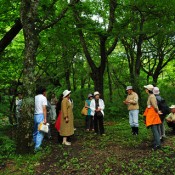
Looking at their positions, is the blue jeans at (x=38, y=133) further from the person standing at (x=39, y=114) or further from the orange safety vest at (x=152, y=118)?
the orange safety vest at (x=152, y=118)

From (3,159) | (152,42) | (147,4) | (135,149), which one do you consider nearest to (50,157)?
(3,159)

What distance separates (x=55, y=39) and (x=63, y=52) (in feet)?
7.86

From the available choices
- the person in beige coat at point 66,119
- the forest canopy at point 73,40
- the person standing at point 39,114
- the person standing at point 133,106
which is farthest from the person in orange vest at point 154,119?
the forest canopy at point 73,40

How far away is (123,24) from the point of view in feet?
43.6

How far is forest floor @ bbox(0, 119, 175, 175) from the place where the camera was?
22.2ft

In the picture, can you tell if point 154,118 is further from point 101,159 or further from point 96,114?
point 96,114

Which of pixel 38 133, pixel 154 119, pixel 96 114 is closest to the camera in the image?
pixel 154 119

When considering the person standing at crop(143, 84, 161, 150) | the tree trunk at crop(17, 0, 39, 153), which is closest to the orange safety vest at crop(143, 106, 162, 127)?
the person standing at crop(143, 84, 161, 150)

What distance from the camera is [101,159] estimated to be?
745 centimetres

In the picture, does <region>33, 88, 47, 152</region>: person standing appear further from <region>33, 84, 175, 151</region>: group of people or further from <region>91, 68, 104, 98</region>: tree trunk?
<region>91, 68, 104, 98</region>: tree trunk

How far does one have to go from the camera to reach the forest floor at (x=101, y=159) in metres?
6.76

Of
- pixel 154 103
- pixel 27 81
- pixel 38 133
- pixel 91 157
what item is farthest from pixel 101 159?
pixel 27 81

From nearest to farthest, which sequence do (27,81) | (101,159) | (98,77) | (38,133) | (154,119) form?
(101,159), (27,81), (154,119), (38,133), (98,77)

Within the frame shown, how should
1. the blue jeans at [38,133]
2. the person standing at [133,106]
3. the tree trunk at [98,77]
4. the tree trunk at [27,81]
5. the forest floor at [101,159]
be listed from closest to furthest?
the forest floor at [101,159]
the tree trunk at [27,81]
the blue jeans at [38,133]
the person standing at [133,106]
the tree trunk at [98,77]
